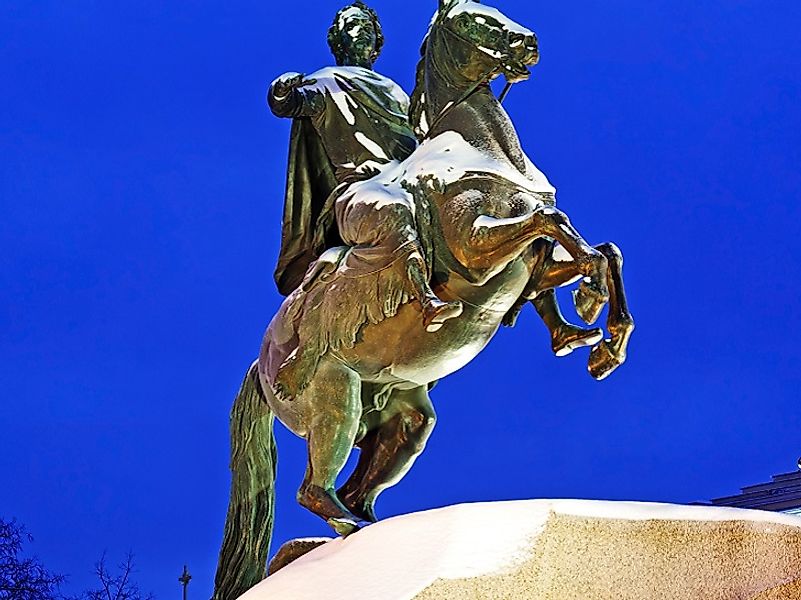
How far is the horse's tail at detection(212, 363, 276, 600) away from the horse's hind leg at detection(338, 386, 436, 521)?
16.7 inches

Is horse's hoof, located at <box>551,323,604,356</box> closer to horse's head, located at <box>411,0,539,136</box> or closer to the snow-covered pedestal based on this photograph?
horse's head, located at <box>411,0,539,136</box>

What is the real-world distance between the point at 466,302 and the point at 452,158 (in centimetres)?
51

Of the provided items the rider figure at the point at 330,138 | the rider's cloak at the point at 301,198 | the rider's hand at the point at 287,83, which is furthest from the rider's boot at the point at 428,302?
the rider's hand at the point at 287,83

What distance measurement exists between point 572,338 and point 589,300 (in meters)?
0.35

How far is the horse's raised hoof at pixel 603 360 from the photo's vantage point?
12.7 feet

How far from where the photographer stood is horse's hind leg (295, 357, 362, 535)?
402cm

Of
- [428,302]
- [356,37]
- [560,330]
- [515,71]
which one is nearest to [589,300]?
[560,330]

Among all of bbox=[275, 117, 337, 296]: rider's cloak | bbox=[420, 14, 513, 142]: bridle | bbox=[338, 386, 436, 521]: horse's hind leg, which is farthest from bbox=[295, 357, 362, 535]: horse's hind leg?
bbox=[420, 14, 513, 142]: bridle

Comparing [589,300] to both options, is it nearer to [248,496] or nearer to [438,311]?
[438,311]

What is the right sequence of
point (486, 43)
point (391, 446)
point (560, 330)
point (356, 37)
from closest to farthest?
point (560, 330)
point (486, 43)
point (391, 446)
point (356, 37)

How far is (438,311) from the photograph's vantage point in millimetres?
3748

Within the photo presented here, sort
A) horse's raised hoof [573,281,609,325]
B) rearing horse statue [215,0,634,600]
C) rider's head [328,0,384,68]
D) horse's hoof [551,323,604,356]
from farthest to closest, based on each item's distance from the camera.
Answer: rider's head [328,0,384,68]
horse's hoof [551,323,604,356]
rearing horse statue [215,0,634,600]
horse's raised hoof [573,281,609,325]

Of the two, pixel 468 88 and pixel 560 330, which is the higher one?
pixel 468 88

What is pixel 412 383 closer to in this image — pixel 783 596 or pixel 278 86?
pixel 278 86
